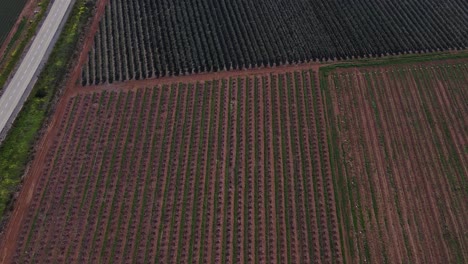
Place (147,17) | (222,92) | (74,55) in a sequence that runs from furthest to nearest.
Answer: (147,17)
(74,55)
(222,92)

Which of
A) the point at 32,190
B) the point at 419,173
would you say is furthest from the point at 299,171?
the point at 32,190

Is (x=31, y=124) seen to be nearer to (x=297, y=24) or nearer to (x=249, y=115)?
(x=249, y=115)

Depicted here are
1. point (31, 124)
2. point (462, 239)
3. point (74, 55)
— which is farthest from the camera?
point (74, 55)

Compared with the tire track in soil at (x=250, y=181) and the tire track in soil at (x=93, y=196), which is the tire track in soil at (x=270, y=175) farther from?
the tire track in soil at (x=93, y=196)

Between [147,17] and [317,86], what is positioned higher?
[147,17]

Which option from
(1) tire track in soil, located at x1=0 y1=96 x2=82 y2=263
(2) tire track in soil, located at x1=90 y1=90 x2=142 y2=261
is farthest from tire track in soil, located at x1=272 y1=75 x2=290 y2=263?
(1) tire track in soil, located at x1=0 y1=96 x2=82 y2=263

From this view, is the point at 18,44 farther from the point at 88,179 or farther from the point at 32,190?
the point at 88,179

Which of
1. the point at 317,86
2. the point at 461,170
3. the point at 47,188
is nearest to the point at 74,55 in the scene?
the point at 47,188
